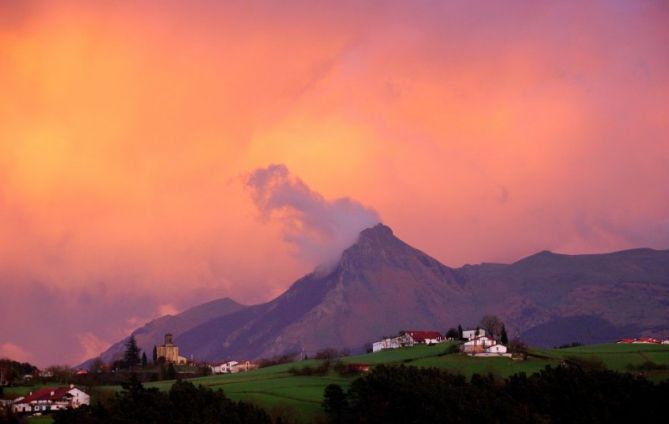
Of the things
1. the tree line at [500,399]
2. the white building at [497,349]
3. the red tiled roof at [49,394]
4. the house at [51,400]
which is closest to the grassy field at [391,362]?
the house at [51,400]

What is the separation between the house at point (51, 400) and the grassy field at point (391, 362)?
7.91 ft

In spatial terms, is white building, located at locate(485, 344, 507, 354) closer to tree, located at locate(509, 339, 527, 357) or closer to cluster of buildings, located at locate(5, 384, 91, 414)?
tree, located at locate(509, 339, 527, 357)

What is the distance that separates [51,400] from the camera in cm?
13850

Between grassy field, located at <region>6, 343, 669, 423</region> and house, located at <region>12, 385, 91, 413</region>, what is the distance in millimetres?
2412

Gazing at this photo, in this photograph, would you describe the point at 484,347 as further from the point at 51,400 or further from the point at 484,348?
the point at 51,400

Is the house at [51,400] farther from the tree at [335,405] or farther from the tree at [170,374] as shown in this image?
the tree at [170,374]

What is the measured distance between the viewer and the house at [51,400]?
5305 inches

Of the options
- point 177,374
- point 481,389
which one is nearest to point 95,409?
point 481,389

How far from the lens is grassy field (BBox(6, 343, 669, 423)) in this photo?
133625 millimetres

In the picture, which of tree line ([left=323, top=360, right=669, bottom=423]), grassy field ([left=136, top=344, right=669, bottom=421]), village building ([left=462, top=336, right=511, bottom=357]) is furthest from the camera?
village building ([left=462, top=336, right=511, bottom=357])

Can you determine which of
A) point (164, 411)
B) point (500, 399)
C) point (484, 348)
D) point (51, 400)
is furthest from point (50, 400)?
point (484, 348)

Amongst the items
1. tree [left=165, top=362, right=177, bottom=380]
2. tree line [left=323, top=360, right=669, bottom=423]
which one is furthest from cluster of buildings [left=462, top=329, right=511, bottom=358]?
tree [left=165, top=362, right=177, bottom=380]

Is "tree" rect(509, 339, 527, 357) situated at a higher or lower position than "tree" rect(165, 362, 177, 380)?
lower

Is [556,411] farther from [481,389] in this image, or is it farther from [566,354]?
[566,354]
